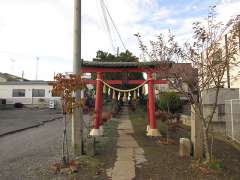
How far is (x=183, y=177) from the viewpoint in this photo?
297 inches

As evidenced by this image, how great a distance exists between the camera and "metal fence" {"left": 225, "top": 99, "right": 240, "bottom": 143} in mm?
13273

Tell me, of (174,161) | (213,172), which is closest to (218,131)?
(174,161)

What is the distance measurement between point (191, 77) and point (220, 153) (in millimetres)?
3156

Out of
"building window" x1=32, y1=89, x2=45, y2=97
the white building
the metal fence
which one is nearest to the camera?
the metal fence

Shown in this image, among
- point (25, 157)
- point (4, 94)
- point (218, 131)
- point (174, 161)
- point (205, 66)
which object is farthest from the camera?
point (4, 94)

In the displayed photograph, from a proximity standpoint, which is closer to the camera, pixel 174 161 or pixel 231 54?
pixel 231 54

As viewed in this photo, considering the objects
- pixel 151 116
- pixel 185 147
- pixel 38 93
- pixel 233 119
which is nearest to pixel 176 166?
pixel 185 147

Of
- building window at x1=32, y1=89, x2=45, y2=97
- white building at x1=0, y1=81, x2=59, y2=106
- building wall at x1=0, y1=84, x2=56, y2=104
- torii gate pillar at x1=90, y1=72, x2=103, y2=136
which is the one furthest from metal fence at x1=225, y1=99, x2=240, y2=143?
building window at x1=32, y1=89, x2=45, y2=97

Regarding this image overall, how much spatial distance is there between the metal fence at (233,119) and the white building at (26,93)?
134 ft

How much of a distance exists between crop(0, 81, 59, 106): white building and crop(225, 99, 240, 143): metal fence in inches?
1613

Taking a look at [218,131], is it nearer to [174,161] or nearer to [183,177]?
[174,161]

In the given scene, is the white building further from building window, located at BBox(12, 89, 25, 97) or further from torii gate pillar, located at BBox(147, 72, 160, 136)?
torii gate pillar, located at BBox(147, 72, 160, 136)

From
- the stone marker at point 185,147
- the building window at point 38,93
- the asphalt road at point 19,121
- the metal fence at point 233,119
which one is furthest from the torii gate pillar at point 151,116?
the building window at point 38,93

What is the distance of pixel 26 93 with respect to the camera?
174 ft
